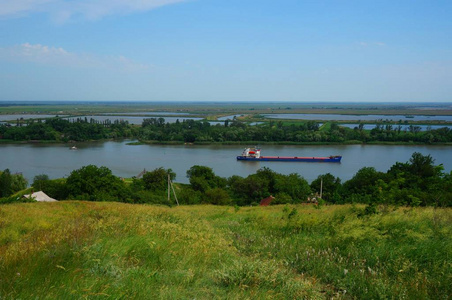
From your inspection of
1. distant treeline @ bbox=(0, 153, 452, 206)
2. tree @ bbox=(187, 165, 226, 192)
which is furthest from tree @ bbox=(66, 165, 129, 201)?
tree @ bbox=(187, 165, 226, 192)

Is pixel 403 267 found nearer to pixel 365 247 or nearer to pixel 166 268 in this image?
pixel 365 247

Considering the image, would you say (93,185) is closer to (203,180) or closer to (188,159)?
(203,180)

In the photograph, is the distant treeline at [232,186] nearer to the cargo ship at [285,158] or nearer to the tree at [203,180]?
the tree at [203,180]

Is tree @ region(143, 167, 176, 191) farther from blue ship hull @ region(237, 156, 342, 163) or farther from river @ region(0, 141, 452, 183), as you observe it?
blue ship hull @ region(237, 156, 342, 163)

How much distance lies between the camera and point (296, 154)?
4075 cm

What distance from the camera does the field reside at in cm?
235

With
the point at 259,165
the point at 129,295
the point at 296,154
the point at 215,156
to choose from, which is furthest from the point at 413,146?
the point at 129,295

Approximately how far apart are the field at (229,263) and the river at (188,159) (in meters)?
22.5

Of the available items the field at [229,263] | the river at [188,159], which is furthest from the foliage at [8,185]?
the field at [229,263]

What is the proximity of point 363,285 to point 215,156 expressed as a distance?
1388 inches

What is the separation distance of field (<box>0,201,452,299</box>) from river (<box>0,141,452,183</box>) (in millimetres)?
22549

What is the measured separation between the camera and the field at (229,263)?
7.72ft

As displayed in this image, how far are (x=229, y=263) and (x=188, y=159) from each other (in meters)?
32.4

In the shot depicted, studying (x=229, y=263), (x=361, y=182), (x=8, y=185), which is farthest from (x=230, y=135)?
(x=229, y=263)
